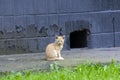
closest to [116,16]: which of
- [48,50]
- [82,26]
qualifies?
[82,26]

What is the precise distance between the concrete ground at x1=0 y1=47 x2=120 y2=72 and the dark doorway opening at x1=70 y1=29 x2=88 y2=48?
11.9 inches

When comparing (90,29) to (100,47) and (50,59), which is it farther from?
(50,59)

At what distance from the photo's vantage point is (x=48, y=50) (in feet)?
30.6

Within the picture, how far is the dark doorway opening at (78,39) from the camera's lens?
10.9 meters

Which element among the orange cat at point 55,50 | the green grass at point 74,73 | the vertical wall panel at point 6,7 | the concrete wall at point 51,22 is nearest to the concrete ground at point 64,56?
the orange cat at point 55,50

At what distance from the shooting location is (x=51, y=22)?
10.4 meters

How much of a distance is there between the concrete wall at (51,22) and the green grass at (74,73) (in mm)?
1934

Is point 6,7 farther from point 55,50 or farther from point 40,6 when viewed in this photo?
point 55,50

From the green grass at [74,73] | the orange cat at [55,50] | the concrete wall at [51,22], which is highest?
the concrete wall at [51,22]

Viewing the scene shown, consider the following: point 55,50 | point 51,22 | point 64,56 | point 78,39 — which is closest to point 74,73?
point 55,50

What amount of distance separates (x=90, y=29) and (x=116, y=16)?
2.26ft

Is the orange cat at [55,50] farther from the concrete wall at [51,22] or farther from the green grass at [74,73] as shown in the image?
the concrete wall at [51,22]

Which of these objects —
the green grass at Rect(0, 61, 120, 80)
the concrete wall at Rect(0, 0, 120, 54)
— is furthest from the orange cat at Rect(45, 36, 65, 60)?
the concrete wall at Rect(0, 0, 120, 54)

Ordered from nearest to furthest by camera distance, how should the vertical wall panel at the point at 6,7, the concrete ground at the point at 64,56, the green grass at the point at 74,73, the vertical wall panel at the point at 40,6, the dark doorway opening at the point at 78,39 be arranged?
the green grass at the point at 74,73
the concrete ground at the point at 64,56
the vertical wall panel at the point at 6,7
the vertical wall panel at the point at 40,6
the dark doorway opening at the point at 78,39
